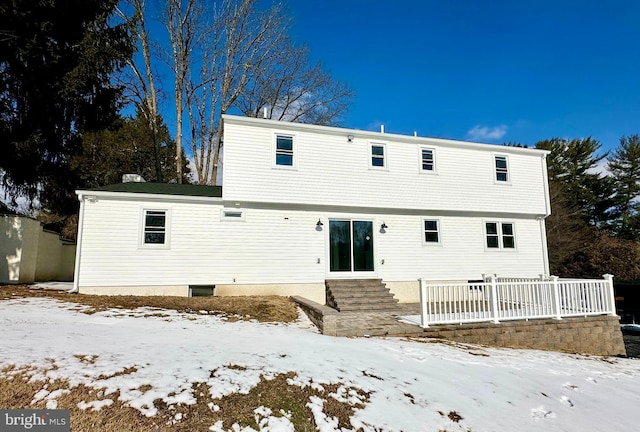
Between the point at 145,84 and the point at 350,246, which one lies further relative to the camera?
the point at 145,84

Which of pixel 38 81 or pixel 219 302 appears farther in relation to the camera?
pixel 38 81

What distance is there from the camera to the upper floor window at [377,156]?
1255 centimetres

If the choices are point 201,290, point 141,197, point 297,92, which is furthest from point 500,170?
point 297,92

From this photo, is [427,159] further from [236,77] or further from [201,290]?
[236,77]

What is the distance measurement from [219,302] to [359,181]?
246 inches

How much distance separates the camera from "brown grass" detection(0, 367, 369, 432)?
9.84 feet

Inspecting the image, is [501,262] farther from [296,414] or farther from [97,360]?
[97,360]

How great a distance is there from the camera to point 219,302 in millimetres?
9531

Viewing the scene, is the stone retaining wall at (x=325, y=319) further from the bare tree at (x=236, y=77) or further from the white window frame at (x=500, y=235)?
the bare tree at (x=236, y=77)

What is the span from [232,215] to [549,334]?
32.1ft

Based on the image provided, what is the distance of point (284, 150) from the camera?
11.8 m

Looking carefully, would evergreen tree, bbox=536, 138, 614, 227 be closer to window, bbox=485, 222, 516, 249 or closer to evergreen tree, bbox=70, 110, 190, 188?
window, bbox=485, 222, 516, 249

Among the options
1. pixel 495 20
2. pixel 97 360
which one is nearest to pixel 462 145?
pixel 495 20

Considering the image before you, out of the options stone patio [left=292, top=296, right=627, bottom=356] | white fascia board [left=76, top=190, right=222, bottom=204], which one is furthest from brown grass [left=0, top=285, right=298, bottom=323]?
white fascia board [left=76, top=190, right=222, bottom=204]
